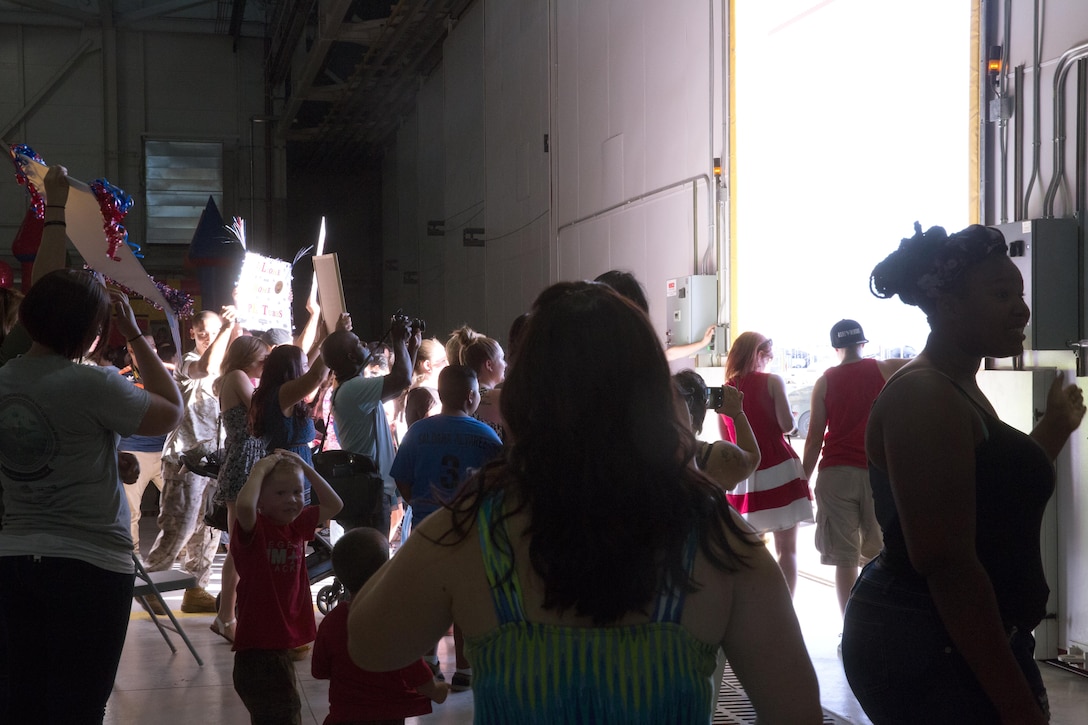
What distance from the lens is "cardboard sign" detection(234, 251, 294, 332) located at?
7441 mm

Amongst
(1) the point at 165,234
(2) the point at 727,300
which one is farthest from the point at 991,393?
(1) the point at 165,234

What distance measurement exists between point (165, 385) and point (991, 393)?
157 inches

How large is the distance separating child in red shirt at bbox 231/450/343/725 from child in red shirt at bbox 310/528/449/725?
2.02 feet

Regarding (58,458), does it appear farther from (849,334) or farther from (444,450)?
(849,334)

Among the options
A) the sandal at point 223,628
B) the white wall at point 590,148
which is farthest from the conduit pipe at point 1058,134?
the sandal at point 223,628

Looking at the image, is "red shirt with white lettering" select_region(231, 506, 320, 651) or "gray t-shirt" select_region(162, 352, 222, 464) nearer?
"red shirt with white lettering" select_region(231, 506, 320, 651)

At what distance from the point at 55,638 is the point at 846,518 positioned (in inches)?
157

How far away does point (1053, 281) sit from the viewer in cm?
489

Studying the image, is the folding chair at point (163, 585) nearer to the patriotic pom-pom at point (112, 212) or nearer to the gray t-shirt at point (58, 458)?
the patriotic pom-pom at point (112, 212)

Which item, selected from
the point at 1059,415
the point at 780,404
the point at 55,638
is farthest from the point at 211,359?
the point at 1059,415

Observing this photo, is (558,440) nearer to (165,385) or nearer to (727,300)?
(165,385)

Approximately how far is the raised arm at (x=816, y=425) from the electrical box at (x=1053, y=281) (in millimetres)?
1061

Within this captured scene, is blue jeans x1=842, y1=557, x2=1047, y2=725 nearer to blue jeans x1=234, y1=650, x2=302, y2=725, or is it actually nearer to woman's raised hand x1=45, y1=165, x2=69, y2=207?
blue jeans x1=234, y1=650, x2=302, y2=725

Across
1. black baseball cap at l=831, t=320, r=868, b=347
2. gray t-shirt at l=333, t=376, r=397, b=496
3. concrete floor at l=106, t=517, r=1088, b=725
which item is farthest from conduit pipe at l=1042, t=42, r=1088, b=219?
gray t-shirt at l=333, t=376, r=397, b=496
